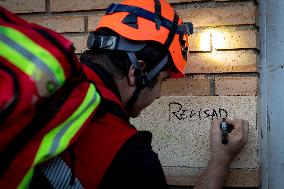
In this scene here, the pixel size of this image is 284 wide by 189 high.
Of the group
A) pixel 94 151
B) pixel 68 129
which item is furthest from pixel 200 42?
pixel 68 129

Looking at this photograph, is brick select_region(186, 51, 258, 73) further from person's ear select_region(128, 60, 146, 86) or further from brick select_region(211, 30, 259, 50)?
person's ear select_region(128, 60, 146, 86)

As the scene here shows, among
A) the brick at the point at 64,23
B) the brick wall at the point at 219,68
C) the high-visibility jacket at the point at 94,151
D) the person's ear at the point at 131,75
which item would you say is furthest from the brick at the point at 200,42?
the high-visibility jacket at the point at 94,151

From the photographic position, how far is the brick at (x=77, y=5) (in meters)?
2.57

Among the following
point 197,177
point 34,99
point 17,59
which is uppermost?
point 17,59

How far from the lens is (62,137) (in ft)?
4.12

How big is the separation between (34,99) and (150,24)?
1.09 m

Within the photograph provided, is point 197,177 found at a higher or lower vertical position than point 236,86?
lower

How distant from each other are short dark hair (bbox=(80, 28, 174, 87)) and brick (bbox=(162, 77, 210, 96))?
15.5 inches

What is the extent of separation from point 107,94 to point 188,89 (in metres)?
0.93

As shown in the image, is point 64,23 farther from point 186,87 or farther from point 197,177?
point 197,177

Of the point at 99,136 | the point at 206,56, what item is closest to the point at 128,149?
the point at 99,136

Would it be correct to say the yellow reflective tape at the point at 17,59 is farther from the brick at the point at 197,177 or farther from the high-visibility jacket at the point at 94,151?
the brick at the point at 197,177

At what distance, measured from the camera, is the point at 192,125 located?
245 cm

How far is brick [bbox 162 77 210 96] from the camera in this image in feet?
7.97
